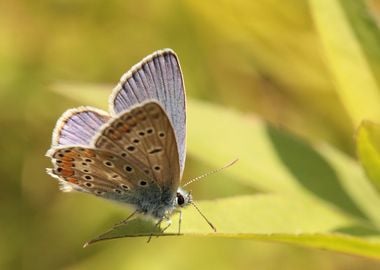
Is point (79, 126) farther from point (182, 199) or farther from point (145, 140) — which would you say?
point (182, 199)

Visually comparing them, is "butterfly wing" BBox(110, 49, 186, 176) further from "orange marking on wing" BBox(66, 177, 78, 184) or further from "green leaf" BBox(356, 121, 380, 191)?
"green leaf" BBox(356, 121, 380, 191)

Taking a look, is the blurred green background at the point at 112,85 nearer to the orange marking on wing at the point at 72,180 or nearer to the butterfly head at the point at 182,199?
the butterfly head at the point at 182,199

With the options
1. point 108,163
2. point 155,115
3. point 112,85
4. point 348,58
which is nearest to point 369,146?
point 348,58

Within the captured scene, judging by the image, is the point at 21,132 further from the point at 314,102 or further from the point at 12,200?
the point at 314,102

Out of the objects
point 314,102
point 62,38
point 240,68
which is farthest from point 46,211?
point 314,102

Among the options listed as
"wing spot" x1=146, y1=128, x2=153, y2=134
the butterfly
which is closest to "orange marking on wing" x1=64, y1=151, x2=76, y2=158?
the butterfly

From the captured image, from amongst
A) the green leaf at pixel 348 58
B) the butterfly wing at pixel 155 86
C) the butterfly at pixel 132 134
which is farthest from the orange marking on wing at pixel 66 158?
the green leaf at pixel 348 58
